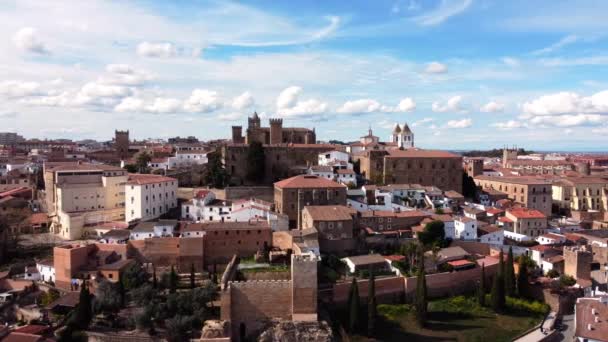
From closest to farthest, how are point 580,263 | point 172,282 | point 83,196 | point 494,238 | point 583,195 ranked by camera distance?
point 172,282, point 580,263, point 494,238, point 83,196, point 583,195

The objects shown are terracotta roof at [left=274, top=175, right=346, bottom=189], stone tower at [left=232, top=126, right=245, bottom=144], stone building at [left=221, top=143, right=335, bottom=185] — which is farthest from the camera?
stone tower at [left=232, top=126, right=245, bottom=144]

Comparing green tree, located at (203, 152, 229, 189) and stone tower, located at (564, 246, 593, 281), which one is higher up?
green tree, located at (203, 152, 229, 189)

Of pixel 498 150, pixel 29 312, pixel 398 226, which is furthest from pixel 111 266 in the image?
pixel 498 150

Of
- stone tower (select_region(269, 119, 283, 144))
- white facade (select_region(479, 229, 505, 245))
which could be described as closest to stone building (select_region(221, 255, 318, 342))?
white facade (select_region(479, 229, 505, 245))

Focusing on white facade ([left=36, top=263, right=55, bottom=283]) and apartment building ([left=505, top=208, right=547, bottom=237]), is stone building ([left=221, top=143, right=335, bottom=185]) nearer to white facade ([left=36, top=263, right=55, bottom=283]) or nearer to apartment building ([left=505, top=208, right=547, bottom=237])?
white facade ([left=36, top=263, right=55, bottom=283])

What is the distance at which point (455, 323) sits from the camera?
23141 millimetres

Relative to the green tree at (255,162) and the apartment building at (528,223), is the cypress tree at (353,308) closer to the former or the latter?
the apartment building at (528,223)

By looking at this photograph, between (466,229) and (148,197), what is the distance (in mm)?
19121

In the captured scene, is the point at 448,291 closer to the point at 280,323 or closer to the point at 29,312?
the point at 280,323

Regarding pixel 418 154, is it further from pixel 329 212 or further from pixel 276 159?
pixel 329 212

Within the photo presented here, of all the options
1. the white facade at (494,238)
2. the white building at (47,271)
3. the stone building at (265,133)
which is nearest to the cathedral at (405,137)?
the stone building at (265,133)

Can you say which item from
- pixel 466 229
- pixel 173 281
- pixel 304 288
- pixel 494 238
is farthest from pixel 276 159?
pixel 304 288

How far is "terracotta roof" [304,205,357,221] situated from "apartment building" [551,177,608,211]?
24.3 metres

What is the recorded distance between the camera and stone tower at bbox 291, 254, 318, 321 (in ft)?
66.5
